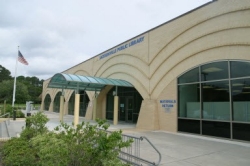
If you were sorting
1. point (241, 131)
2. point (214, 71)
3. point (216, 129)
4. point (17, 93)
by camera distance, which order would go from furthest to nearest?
point (17, 93) → point (214, 71) → point (216, 129) → point (241, 131)

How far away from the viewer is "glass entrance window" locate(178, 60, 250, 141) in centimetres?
1158

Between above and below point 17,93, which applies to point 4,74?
above

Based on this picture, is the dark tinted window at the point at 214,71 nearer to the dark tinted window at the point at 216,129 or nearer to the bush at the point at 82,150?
the dark tinted window at the point at 216,129

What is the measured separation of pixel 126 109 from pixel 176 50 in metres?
9.79

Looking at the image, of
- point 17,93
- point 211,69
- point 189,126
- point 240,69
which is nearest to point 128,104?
point 189,126

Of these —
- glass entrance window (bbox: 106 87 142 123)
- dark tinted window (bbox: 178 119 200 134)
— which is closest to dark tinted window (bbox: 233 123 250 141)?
dark tinted window (bbox: 178 119 200 134)

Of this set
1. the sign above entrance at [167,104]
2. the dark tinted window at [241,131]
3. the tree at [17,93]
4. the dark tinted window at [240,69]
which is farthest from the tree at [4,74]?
the dark tinted window at [241,131]

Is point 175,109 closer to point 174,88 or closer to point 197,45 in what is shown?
point 174,88

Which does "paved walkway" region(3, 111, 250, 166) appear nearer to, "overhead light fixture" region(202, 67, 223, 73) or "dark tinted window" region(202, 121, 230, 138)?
"dark tinted window" region(202, 121, 230, 138)

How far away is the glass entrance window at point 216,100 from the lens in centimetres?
1158

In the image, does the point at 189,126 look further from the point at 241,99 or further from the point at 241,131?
the point at 241,99

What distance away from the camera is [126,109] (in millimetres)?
23047

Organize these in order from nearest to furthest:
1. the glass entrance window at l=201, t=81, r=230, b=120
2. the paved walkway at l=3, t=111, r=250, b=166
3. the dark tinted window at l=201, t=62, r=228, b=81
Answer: the paved walkway at l=3, t=111, r=250, b=166
the glass entrance window at l=201, t=81, r=230, b=120
the dark tinted window at l=201, t=62, r=228, b=81

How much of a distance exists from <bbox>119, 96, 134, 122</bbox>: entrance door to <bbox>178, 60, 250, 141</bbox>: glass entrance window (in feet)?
25.8
